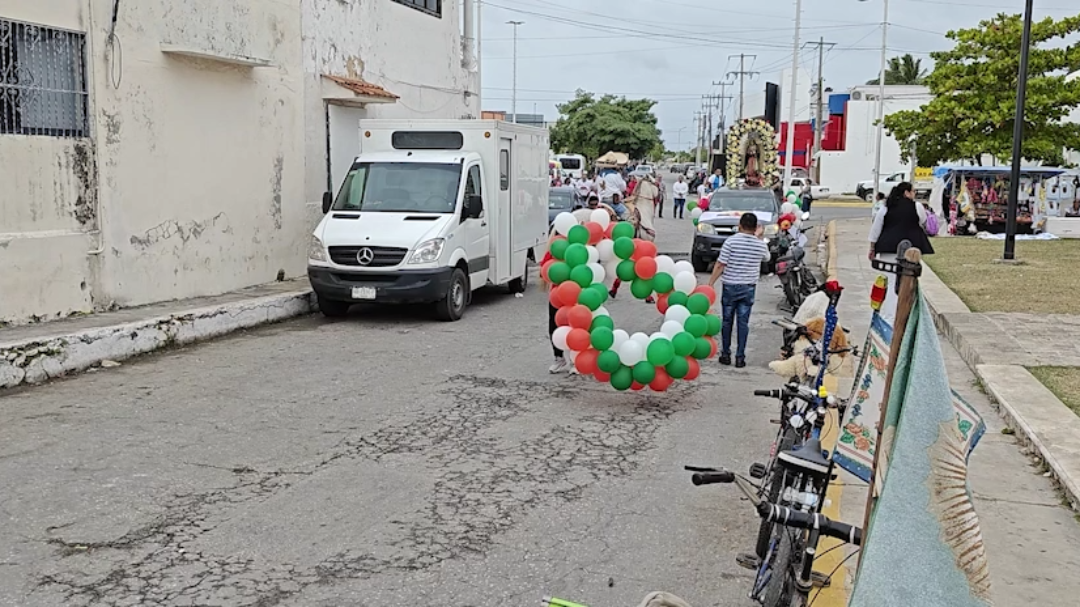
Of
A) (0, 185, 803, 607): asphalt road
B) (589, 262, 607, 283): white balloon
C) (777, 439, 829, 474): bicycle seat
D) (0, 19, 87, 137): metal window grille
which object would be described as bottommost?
(0, 185, 803, 607): asphalt road

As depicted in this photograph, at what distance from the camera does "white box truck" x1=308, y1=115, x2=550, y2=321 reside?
40.6 feet

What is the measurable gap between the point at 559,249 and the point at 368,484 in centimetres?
336

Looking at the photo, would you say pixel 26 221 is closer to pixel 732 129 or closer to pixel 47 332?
pixel 47 332

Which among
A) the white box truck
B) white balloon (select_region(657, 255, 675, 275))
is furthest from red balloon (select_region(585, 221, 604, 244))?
the white box truck

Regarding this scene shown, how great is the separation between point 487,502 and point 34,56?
7.80 meters

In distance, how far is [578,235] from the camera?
894 cm

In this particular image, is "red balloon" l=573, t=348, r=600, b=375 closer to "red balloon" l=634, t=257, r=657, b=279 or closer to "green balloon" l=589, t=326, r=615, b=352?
"green balloon" l=589, t=326, r=615, b=352

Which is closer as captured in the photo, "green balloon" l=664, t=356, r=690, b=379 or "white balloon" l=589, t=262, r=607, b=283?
"green balloon" l=664, t=356, r=690, b=379

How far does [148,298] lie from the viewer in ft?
40.4

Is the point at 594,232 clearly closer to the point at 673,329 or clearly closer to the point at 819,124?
the point at 673,329

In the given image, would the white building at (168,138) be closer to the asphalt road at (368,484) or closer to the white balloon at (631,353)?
the asphalt road at (368,484)

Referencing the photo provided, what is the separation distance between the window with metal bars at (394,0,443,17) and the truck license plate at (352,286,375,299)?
885 cm

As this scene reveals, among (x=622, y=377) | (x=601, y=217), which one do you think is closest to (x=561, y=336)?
(x=622, y=377)

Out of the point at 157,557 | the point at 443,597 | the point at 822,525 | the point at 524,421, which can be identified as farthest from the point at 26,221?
the point at 822,525
